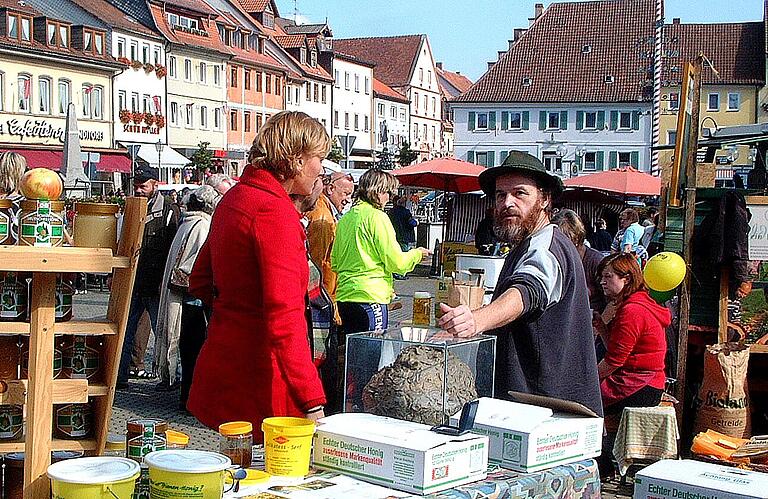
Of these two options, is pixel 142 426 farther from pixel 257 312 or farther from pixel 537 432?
pixel 537 432

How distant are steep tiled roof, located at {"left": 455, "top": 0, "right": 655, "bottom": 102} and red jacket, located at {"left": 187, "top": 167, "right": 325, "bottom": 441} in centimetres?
6257

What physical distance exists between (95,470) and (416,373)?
1.08 meters

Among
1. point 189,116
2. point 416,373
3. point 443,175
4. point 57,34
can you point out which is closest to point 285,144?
point 416,373

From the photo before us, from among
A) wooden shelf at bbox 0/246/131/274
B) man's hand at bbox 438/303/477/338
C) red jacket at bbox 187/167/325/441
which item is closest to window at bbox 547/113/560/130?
red jacket at bbox 187/167/325/441

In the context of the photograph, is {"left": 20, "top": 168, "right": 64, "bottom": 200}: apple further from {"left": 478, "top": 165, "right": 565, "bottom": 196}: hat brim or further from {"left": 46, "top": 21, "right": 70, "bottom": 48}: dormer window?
{"left": 46, "top": 21, "right": 70, "bottom": 48}: dormer window

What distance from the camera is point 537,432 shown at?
3.10m

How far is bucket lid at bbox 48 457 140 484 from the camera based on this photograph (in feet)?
7.88

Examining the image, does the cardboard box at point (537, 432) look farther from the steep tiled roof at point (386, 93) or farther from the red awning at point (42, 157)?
the steep tiled roof at point (386, 93)

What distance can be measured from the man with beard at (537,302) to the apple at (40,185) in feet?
4.95

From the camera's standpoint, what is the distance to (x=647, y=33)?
64875mm

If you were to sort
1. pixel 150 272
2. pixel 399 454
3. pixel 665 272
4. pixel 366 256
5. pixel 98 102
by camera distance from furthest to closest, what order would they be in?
1. pixel 98 102
2. pixel 150 272
3. pixel 366 256
4. pixel 665 272
5. pixel 399 454

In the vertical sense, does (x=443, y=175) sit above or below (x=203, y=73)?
below

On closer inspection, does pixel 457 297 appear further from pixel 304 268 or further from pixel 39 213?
pixel 39 213

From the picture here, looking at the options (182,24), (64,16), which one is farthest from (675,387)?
(182,24)
